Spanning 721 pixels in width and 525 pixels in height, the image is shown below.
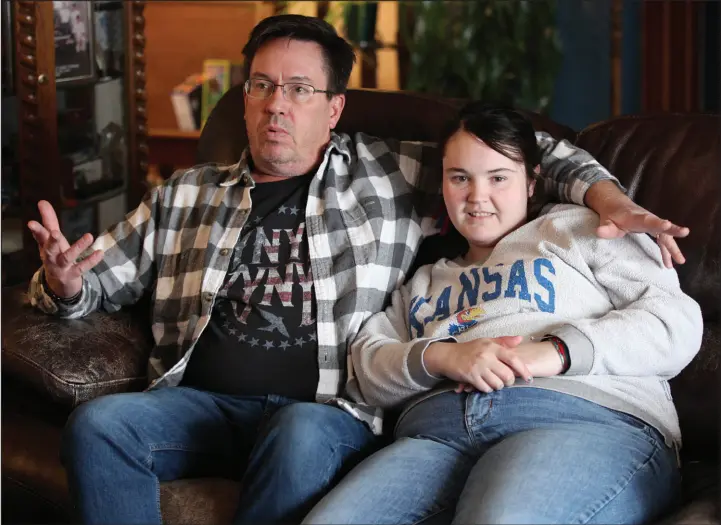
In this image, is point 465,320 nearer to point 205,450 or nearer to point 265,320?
point 265,320

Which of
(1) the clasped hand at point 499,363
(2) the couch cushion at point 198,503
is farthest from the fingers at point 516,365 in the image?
(2) the couch cushion at point 198,503

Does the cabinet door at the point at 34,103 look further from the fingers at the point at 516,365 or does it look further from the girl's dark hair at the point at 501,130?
the fingers at the point at 516,365

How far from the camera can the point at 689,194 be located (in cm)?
186

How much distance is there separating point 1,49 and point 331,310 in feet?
5.34

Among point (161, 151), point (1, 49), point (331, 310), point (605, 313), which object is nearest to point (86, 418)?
point (331, 310)

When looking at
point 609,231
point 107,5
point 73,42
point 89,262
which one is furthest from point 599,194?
point 107,5

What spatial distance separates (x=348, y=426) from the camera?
1717 millimetres

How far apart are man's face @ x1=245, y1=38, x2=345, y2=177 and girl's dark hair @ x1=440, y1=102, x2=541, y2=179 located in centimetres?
Result: 30

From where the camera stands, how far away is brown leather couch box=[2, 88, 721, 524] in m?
1.75

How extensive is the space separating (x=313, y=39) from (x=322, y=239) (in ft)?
1.40

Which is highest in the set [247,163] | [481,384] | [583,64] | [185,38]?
[185,38]

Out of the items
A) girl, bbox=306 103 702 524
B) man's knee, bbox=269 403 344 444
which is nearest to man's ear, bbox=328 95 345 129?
girl, bbox=306 103 702 524

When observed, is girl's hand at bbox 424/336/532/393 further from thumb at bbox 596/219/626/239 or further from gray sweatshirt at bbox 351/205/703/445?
thumb at bbox 596/219/626/239

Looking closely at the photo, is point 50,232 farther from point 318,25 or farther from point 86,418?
point 318,25
